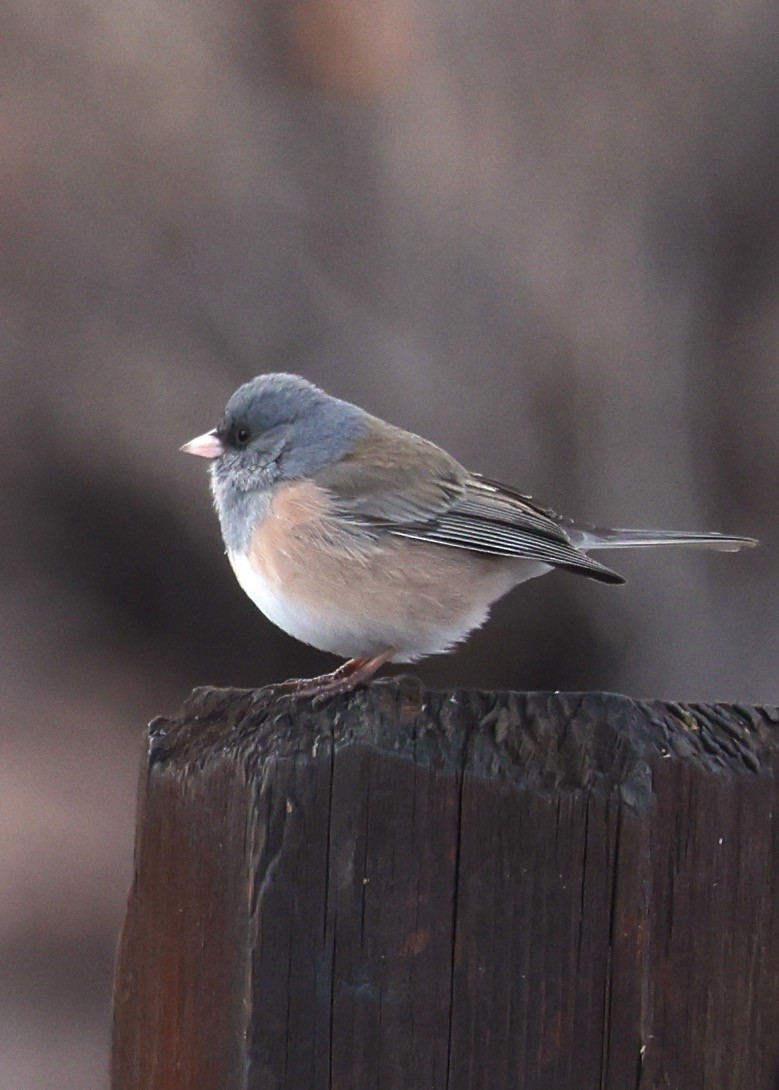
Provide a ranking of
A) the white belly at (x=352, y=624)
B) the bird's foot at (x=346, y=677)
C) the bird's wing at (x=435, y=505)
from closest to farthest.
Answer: the bird's foot at (x=346, y=677)
the white belly at (x=352, y=624)
the bird's wing at (x=435, y=505)

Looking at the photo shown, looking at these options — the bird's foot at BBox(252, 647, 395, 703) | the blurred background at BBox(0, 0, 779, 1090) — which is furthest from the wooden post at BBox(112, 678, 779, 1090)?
the blurred background at BBox(0, 0, 779, 1090)

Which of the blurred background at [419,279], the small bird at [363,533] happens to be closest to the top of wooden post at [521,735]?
the small bird at [363,533]

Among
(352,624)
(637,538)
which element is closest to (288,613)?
(352,624)

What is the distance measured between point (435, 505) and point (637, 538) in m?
0.57

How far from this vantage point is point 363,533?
10.3 feet

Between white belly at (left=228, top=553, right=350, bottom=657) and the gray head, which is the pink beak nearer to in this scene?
the gray head

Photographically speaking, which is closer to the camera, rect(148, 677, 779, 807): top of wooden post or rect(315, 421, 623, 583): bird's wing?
rect(148, 677, 779, 807): top of wooden post

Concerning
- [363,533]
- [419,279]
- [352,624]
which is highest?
[419,279]

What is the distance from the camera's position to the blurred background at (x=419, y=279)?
16.2ft

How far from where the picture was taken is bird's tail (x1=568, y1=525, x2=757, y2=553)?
10.7 ft

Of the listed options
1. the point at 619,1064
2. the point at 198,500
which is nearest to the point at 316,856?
the point at 619,1064

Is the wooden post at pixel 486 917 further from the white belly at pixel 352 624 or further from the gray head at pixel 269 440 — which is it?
the gray head at pixel 269 440

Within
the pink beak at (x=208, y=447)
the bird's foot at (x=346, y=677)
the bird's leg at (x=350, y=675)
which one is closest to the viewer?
the bird's foot at (x=346, y=677)

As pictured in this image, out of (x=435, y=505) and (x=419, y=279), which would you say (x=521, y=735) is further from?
(x=419, y=279)
